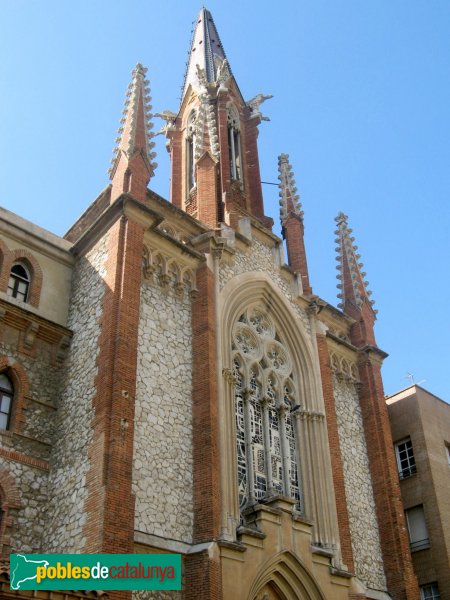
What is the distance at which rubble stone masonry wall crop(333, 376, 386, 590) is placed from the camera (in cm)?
2038

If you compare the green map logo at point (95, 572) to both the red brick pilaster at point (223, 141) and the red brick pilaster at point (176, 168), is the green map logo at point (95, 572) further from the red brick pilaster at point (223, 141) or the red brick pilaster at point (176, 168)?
the red brick pilaster at point (176, 168)

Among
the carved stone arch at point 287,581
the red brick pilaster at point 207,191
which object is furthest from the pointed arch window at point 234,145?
the carved stone arch at point 287,581

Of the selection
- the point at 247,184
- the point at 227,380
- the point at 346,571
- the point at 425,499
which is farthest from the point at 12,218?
the point at 425,499

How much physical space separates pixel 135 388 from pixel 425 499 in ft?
39.5

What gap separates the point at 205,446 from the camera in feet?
55.0

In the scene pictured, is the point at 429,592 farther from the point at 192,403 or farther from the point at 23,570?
the point at 23,570

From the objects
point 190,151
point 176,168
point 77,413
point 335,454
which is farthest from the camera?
point 190,151

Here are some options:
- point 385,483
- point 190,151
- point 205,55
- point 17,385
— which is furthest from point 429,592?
point 205,55

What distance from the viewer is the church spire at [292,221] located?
24453mm

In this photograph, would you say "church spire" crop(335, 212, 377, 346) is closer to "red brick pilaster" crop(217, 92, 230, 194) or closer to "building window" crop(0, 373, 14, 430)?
"red brick pilaster" crop(217, 92, 230, 194)

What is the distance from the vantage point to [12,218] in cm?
1933

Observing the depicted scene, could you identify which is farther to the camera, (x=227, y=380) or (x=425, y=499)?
(x=425, y=499)

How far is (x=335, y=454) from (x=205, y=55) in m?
19.2

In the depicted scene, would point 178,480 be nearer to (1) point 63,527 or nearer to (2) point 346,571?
(1) point 63,527
